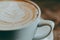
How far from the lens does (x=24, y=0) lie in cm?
60

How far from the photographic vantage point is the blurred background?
125 cm

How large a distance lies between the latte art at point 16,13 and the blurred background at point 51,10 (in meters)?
0.62

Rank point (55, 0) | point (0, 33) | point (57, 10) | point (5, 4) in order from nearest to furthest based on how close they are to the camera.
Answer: point (0, 33)
point (5, 4)
point (57, 10)
point (55, 0)

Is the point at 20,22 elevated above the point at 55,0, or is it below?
below

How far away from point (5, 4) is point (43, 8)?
940 millimetres

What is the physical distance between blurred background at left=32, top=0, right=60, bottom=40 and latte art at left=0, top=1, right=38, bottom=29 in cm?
62

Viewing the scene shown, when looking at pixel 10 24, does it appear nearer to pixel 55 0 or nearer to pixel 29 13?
pixel 29 13

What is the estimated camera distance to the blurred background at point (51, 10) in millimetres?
1251

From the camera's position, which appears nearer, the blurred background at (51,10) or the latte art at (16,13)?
the latte art at (16,13)

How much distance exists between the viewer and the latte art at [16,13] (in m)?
0.49

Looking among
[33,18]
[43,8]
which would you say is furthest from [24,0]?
[43,8]

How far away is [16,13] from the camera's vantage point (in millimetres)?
517

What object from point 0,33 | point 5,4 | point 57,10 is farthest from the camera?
point 57,10

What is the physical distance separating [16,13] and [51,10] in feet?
3.18
